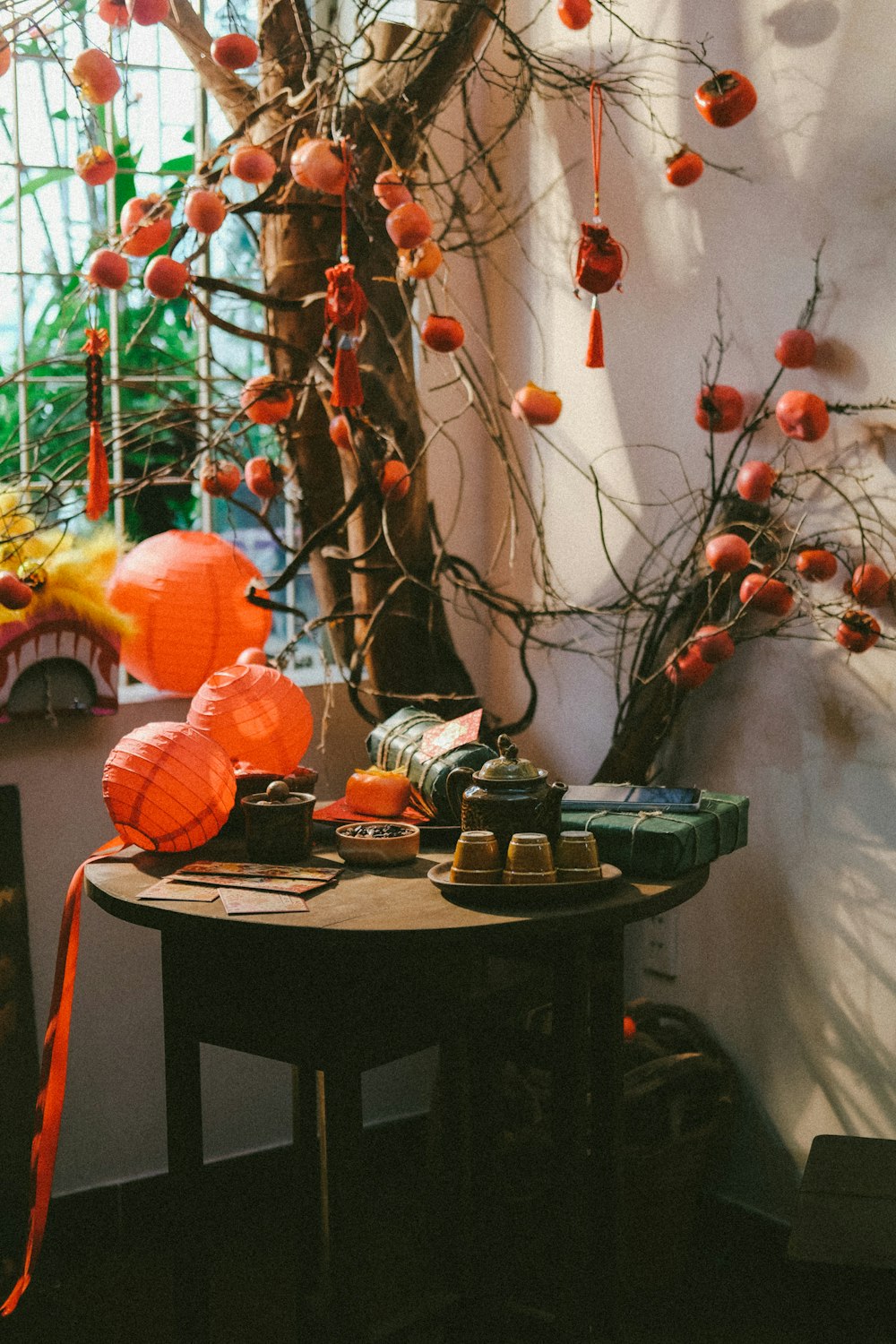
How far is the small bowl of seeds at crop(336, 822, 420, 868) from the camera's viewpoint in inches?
69.9

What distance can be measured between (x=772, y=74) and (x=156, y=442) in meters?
1.46

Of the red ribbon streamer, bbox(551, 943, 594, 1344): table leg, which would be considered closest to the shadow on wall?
bbox(551, 943, 594, 1344): table leg

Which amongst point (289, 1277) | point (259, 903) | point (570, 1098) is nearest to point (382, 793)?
point (259, 903)

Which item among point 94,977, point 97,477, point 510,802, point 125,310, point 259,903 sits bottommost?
point 94,977

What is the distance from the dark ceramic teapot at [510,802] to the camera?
1.66 meters

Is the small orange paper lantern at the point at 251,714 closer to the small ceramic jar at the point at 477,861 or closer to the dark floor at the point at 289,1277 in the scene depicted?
the small ceramic jar at the point at 477,861

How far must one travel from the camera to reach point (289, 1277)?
8.13ft

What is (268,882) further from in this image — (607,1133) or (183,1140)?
(607,1133)

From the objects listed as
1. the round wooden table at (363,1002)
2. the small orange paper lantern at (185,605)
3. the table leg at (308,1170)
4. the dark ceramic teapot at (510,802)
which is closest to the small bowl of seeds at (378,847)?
the round wooden table at (363,1002)

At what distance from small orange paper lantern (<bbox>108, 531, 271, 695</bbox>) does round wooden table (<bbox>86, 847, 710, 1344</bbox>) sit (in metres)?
0.65

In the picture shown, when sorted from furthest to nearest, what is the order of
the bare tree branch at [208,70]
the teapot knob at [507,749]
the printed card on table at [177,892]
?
1. the bare tree branch at [208,70]
2. the teapot knob at [507,749]
3. the printed card on table at [177,892]

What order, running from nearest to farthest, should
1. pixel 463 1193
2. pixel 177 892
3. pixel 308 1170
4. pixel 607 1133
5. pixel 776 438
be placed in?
pixel 177 892
pixel 607 1133
pixel 308 1170
pixel 463 1193
pixel 776 438

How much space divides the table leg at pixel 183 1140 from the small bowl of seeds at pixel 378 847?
0.26m

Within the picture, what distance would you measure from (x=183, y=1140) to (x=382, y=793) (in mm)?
557
